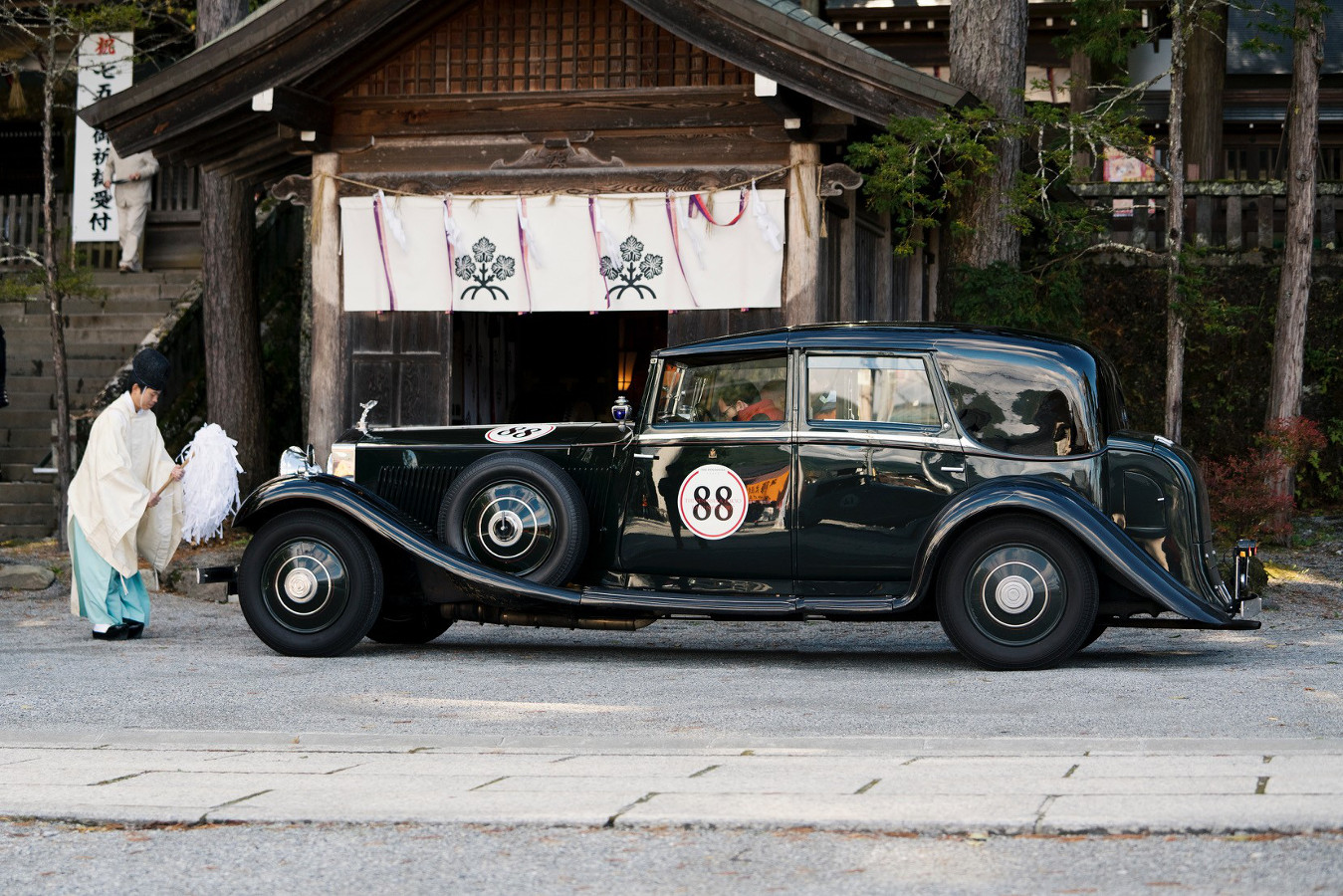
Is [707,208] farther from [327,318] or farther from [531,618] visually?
[531,618]

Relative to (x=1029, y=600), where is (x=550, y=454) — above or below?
above

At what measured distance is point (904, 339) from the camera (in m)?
8.58

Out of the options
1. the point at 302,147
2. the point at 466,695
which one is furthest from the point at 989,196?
the point at 466,695

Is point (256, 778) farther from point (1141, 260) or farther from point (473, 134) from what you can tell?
point (1141, 260)

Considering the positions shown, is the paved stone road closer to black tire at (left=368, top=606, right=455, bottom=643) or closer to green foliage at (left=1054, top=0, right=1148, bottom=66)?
black tire at (left=368, top=606, right=455, bottom=643)

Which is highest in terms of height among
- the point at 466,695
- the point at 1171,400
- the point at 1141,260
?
the point at 1141,260

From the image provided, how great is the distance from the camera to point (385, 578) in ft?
30.7

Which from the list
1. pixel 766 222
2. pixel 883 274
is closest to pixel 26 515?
pixel 766 222

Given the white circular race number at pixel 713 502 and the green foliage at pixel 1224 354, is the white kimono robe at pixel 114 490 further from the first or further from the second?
the green foliage at pixel 1224 354

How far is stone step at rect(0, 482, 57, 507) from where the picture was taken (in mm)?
16422

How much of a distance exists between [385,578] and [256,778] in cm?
394

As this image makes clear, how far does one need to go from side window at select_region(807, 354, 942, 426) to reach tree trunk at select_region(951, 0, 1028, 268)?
5.77m

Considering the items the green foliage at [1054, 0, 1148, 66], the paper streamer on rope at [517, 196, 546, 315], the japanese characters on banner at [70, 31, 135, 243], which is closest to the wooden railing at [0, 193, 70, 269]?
the japanese characters on banner at [70, 31, 135, 243]

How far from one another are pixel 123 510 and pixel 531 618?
2867 millimetres
